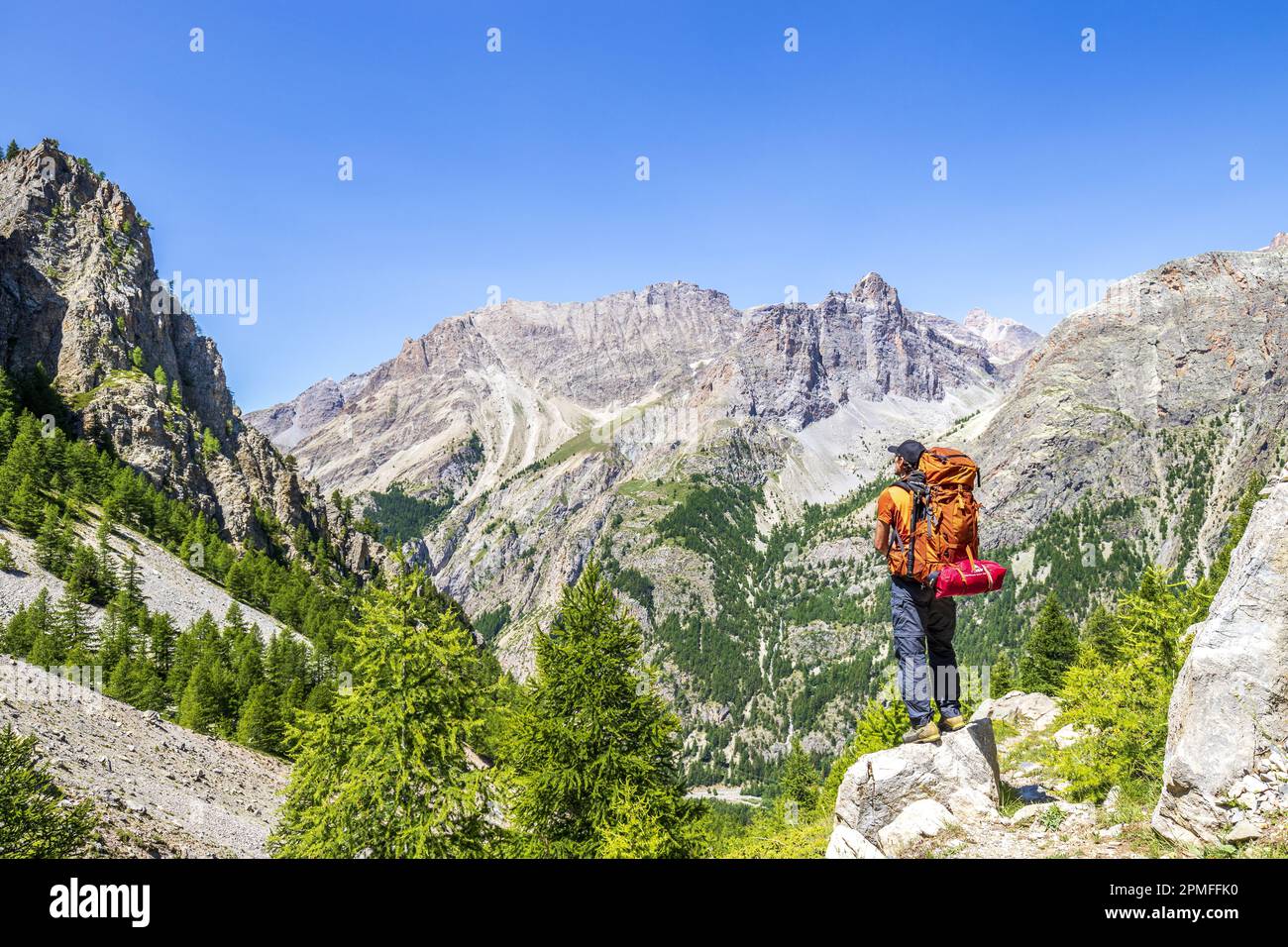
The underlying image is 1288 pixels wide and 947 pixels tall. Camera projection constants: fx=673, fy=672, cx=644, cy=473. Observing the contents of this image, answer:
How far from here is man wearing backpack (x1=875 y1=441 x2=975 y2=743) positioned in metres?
10.6

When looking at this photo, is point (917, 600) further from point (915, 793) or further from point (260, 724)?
point (260, 724)

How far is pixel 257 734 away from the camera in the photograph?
40469mm

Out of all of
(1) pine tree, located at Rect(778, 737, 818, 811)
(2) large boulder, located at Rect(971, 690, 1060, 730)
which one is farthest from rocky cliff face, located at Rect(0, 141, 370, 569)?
(2) large boulder, located at Rect(971, 690, 1060, 730)

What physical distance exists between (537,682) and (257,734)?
32.7 meters

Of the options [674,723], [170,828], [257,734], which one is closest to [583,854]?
[674,723]

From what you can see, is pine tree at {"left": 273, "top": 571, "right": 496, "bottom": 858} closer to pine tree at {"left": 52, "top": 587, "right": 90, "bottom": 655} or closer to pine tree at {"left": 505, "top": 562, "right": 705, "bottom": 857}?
pine tree at {"left": 505, "top": 562, "right": 705, "bottom": 857}

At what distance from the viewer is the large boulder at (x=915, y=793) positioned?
36.1 feet

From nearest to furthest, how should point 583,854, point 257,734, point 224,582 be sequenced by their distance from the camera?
point 583,854 → point 257,734 → point 224,582

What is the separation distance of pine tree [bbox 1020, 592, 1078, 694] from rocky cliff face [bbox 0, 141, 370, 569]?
93052 mm

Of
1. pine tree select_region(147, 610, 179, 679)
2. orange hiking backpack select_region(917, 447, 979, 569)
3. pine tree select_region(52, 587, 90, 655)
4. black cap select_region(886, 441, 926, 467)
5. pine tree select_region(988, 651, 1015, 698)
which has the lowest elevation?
pine tree select_region(988, 651, 1015, 698)

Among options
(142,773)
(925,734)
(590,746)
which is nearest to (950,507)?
(925,734)

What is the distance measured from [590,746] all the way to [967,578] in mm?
9999
